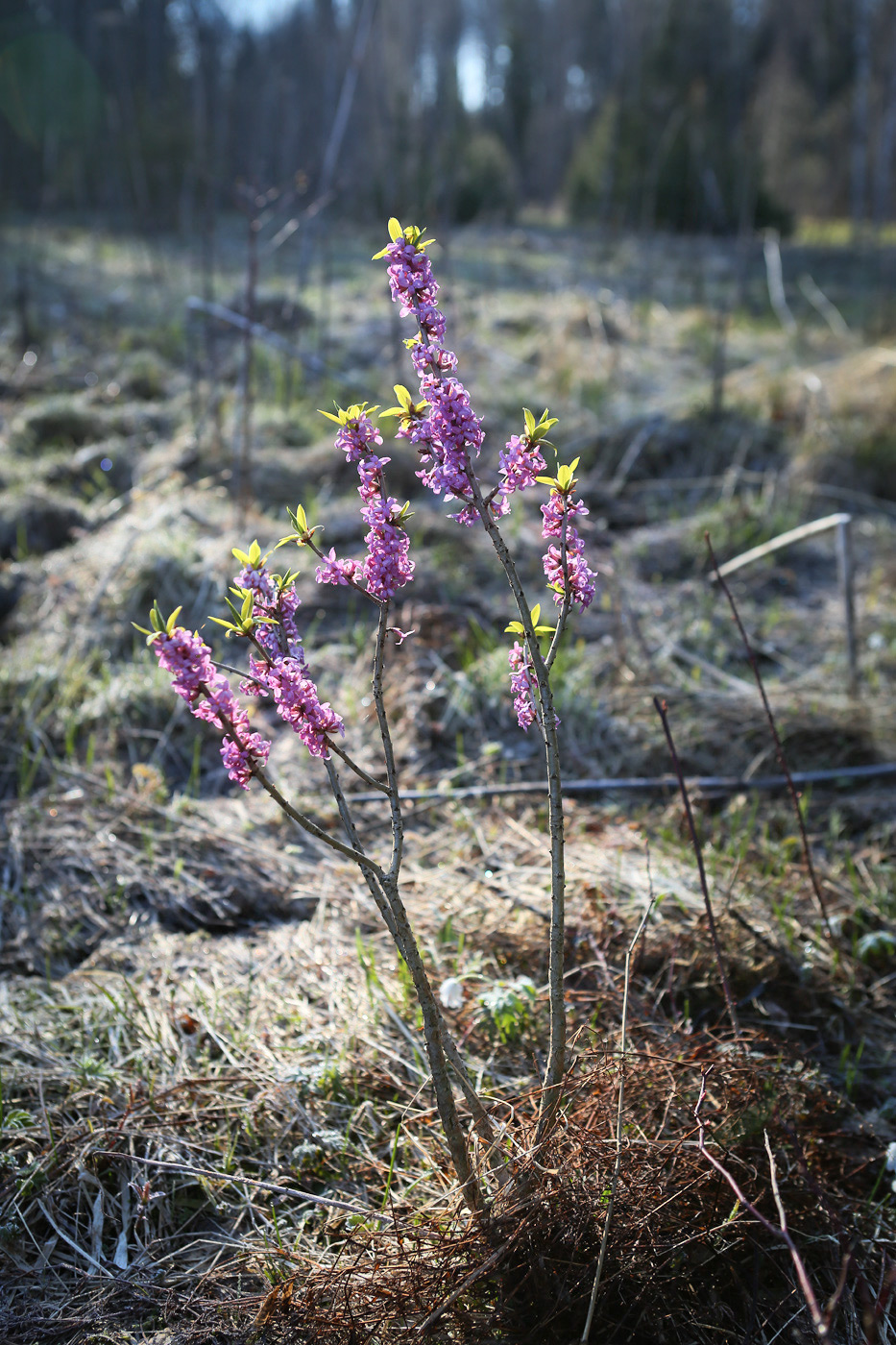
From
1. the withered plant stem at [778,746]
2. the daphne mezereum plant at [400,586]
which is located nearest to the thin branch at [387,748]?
the daphne mezereum plant at [400,586]

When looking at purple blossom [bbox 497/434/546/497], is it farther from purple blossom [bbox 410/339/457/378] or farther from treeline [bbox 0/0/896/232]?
treeline [bbox 0/0/896/232]

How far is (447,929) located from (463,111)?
18.2m

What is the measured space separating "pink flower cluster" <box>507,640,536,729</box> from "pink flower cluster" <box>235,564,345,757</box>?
0.29m

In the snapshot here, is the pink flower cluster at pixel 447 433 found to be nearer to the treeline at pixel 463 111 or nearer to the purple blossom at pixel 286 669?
the purple blossom at pixel 286 669

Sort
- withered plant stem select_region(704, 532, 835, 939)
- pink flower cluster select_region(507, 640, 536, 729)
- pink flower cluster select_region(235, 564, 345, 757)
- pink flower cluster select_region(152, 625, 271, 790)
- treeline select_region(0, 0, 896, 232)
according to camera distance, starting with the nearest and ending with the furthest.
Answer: pink flower cluster select_region(152, 625, 271, 790) < pink flower cluster select_region(235, 564, 345, 757) < pink flower cluster select_region(507, 640, 536, 729) < withered plant stem select_region(704, 532, 835, 939) < treeline select_region(0, 0, 896, 232)

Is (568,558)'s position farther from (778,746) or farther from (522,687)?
(778,746)

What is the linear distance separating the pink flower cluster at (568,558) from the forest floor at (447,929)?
2.58 ft

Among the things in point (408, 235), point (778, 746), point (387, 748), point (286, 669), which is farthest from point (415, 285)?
point (778, 746)

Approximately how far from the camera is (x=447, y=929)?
2.29 m

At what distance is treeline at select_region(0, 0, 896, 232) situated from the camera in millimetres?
9072

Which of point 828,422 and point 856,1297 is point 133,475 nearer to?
point 828,422

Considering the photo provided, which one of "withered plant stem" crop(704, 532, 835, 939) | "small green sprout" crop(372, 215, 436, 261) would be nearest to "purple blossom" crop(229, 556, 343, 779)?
"small green sprout" crop(372, 215, 436, 261)

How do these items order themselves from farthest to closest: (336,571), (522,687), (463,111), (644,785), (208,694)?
1. (463,111)
2. (644,785)
3. (522,687)
4. (336,571)
5. (208,694)

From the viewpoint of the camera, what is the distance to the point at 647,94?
522 inches
